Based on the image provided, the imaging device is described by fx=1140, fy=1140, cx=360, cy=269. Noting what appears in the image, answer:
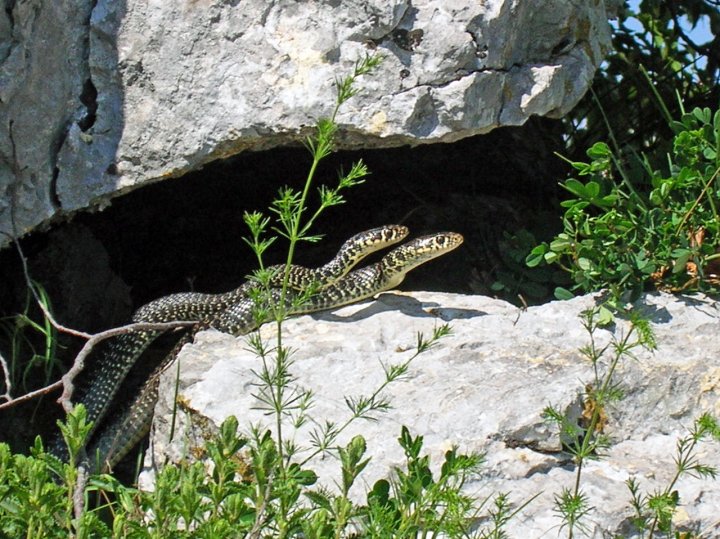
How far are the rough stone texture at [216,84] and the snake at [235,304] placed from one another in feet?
2.15

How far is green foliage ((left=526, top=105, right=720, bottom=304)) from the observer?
15.5 feet

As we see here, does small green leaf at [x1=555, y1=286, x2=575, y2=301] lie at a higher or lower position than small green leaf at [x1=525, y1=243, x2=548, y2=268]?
lower

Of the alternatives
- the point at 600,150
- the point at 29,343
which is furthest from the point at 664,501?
the point at 29,343

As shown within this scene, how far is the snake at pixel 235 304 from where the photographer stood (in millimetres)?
5199

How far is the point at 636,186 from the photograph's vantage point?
17.5ft

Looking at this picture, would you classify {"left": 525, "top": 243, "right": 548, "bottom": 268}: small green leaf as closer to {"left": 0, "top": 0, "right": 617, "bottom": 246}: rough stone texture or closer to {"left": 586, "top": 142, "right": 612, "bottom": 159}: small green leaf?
{"left": 586, "top": 142, "right": 612, "bottom": 159}: small green leaf

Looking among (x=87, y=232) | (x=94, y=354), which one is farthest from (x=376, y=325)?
(x=87, y=232)

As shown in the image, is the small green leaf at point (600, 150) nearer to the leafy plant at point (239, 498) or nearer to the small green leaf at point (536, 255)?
the small green leaf at point (536, 255)

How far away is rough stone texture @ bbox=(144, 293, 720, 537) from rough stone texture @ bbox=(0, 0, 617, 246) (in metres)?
0.81

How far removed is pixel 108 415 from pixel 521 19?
2700 mm

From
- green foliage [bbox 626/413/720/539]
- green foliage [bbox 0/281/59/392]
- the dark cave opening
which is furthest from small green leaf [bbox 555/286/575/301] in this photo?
green foliage [bbox 0/281/59/392]

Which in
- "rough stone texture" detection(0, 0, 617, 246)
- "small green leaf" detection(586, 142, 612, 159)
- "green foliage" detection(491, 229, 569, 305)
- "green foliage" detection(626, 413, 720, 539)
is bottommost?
"green foliage" detection(626, 413, 720, 539)

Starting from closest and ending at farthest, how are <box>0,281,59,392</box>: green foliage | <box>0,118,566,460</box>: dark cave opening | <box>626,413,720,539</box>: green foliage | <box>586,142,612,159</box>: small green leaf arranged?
1. <box>626,413,720,539</box>: green foliage
2. <box>586,142,612,159</box>: small green leaf
3. <box>0,281,59,392</box>: green foliage
4. <box>0,118,566,460</box>: dark cave opening

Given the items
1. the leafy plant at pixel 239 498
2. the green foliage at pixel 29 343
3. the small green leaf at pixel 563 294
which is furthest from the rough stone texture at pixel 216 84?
the leafy plant at pixel 239 498
